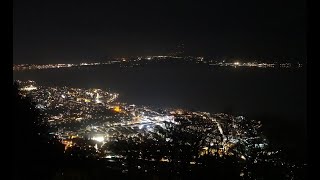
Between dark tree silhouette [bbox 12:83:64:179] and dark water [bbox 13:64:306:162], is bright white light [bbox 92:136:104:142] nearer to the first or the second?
dark tree silhouette [bbox 12:83:64:179]

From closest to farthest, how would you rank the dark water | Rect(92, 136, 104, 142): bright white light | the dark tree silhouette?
the dark tree silhouette < Rect(92, 136, 104, 142): bright white light < the dark water

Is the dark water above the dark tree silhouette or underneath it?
above

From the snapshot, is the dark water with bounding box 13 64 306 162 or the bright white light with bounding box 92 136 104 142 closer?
the bright white light with bounding box 92 136 104 142

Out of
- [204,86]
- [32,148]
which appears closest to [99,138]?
[32,148]

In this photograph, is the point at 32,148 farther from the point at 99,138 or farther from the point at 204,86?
the point at 204,86

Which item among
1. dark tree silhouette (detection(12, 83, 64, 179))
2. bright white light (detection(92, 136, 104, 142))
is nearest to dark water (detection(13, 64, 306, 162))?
bright white light (detection(92, 136, 104, 142))

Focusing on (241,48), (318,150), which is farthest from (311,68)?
(241,48)

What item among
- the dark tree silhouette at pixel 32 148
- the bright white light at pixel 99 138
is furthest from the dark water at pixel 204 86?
the dark tree silhouette at pixel 32 148

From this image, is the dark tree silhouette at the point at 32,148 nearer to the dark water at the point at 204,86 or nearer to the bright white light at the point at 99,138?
the bright white light at the point at 99,138
